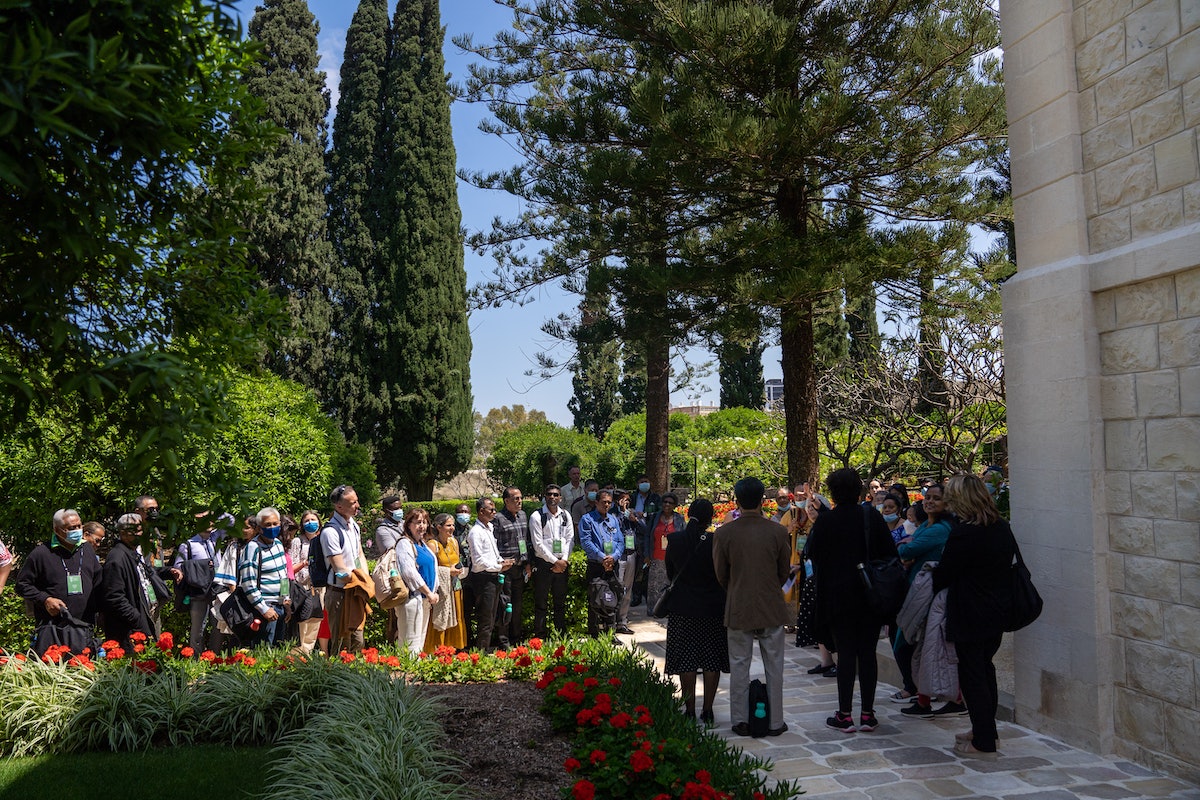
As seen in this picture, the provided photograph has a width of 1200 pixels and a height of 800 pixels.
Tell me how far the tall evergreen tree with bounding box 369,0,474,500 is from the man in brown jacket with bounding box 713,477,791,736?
19.2 m

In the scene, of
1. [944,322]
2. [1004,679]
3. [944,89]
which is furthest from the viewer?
[944,322]

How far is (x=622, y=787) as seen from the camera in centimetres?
439

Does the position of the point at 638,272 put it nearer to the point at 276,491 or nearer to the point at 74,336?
the point at 276,491

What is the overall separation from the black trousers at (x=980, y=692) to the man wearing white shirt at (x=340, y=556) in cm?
548

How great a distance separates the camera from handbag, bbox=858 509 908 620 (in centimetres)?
620

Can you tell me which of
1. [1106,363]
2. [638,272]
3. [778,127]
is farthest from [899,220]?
[1106,363]

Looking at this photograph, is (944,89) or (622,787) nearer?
(622,787)

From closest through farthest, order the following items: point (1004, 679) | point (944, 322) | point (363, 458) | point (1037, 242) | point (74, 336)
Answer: point (74, 336), point (1037, 242), point (1004, 679), point (944, 322), point (363, 458)

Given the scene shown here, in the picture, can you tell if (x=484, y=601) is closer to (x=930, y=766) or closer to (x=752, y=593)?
(x=752, y=593)

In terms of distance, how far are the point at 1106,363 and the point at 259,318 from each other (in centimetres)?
540

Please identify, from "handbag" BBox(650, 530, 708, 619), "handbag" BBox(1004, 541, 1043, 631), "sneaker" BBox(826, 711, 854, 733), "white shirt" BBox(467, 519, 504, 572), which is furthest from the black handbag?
"handbag" BBox(1004, 541, 1043, 631)

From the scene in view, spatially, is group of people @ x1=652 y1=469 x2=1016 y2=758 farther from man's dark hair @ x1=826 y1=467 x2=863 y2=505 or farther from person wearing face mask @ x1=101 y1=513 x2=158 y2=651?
person wearing face mask @ x1=101 y1=513 x2=158 y2=651

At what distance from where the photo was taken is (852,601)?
623cm

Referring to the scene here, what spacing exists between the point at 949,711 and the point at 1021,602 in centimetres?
156
